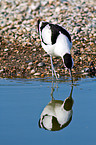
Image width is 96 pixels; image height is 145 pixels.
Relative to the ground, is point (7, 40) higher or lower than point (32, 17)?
lower

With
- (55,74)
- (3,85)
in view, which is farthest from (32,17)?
(3,85)

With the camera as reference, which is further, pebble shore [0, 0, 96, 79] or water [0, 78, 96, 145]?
pebble shore [0, 0, 96, 79]

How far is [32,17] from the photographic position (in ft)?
44.4

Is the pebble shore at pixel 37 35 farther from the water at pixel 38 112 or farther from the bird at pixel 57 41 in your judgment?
the water at pixel 38 112

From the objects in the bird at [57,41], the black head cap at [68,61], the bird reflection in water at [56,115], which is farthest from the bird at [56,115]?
the bird at [57,41]

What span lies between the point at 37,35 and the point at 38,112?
7.21 m

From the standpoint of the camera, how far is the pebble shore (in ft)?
29.7

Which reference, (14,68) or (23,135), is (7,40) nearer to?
(14,68)

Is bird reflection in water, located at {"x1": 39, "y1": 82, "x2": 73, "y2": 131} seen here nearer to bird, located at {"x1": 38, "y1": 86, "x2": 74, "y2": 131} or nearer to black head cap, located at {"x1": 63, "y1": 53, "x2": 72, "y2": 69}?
bird, located at {"x1": 38, "y1": 86, "x2": 74, "y2": 131}

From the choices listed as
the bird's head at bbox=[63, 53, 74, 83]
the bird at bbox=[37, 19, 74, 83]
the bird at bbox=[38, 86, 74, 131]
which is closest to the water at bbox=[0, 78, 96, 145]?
the bird at bbox=[38, 86, 74, 131]

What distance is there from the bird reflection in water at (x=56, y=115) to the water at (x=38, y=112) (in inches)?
2.8

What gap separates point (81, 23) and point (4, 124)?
352 inches

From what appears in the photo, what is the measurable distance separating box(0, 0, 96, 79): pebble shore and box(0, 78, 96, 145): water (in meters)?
1.47

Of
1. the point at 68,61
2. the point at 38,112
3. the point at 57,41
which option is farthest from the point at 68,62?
the point at 38,112
